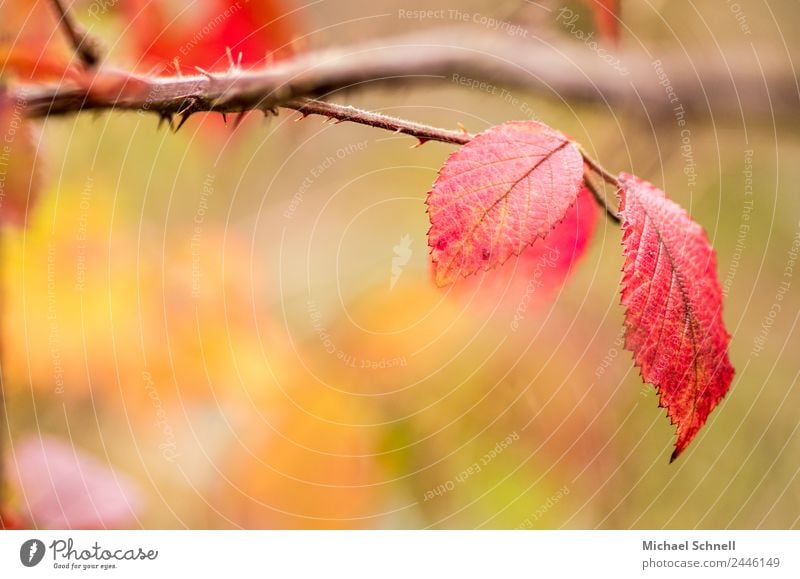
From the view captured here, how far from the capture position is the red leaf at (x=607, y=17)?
0.62m

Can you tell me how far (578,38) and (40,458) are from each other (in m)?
0.63

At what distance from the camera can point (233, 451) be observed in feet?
2.04

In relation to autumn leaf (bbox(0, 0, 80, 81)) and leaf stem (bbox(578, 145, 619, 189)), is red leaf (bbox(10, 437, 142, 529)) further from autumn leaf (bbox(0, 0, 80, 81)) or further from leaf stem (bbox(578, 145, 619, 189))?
leaf stem (bbox(578, 145, 619, 189))

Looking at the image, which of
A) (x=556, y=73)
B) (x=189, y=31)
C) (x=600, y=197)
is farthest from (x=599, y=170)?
(x=189, y=31)

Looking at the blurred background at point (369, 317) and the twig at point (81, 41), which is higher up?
the twig at point (81, 41)

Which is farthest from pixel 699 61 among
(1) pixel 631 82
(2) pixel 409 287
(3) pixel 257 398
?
(3) pixel 257 398

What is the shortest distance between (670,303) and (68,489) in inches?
19.6

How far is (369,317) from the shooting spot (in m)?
0.63

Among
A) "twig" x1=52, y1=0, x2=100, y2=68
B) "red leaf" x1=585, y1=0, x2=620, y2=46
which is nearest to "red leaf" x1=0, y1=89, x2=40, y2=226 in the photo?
"twig" x1=52, y1=0, x2=100, y2=68

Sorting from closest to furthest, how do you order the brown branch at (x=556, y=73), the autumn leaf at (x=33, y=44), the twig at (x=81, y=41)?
the twig at (x=81, y=41)
the autumn leaf at (x=33, y=44)
the brown branch at (x=556, y=73)

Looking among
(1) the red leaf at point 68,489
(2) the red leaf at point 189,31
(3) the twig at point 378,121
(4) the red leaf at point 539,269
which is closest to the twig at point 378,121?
(3) the twig at point 378,121
